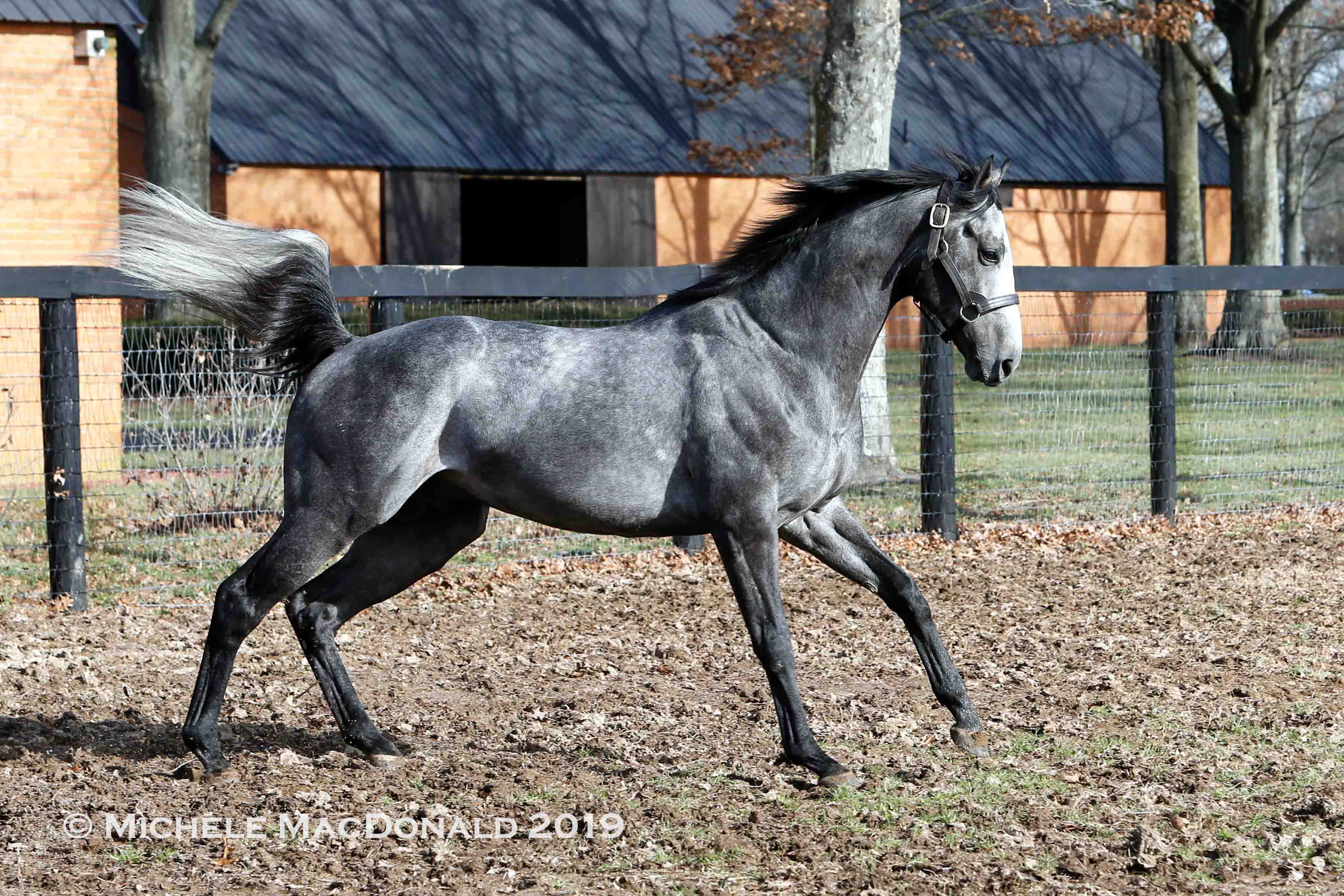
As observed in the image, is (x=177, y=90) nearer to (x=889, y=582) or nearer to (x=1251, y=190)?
(x=889, y=582)

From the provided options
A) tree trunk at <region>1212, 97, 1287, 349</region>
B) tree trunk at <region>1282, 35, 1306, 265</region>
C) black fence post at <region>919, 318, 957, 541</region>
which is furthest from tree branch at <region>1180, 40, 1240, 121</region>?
tree trunk at <region>1282, 35, 1306, 265</region>

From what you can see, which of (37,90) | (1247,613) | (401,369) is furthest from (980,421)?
(401,369)

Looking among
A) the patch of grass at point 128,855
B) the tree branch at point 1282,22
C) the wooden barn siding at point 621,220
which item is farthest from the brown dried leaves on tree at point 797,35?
the patch of grass at point 128,855

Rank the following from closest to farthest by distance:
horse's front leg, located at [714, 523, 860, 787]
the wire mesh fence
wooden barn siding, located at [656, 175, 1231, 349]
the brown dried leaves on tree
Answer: horse's front leg, located at [714, 523, 860, 787] < the wire mesh fence < the brown dried leaves on tree < wooden barn siding, located at [656, 175, 1231, 349]

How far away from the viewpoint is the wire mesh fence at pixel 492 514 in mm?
9445

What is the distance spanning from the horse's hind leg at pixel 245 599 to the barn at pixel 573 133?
16391 millimetres

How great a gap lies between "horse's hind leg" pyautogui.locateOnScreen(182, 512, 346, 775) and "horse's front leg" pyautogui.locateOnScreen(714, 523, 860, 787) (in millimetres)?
1333

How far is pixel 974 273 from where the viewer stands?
16.8 ft

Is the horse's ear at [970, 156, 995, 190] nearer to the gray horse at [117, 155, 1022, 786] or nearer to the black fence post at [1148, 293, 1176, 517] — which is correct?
the gray horse at [117, 155, 1022, 786]

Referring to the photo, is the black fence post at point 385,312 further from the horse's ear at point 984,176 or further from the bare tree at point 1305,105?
the bare tree at point 1305,105

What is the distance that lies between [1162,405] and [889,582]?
20.4 feet

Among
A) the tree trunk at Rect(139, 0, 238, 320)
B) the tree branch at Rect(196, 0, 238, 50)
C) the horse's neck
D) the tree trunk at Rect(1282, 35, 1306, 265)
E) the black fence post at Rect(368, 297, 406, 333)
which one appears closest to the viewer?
the horse's neck

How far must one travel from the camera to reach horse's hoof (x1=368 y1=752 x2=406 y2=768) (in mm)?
5293

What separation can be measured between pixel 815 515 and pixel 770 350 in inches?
25.6
